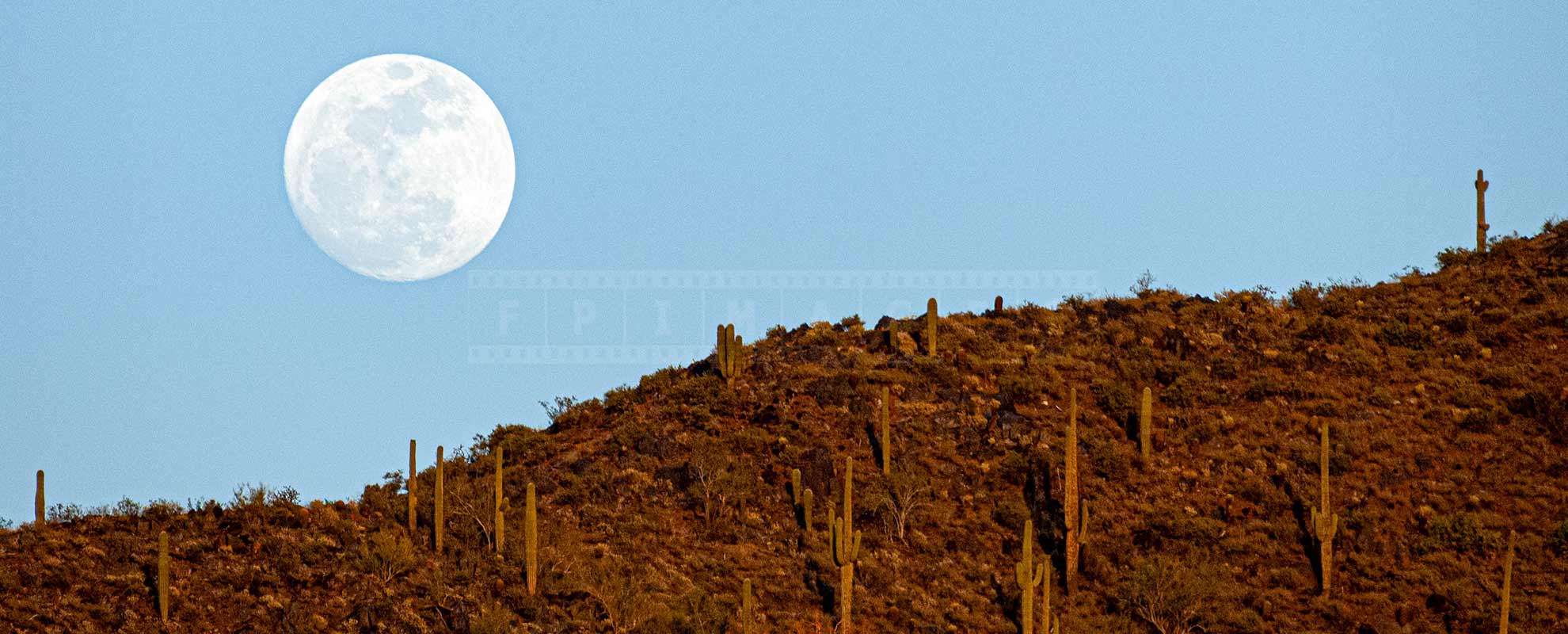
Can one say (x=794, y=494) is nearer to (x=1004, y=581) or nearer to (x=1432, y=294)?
(x=1004, y=581)

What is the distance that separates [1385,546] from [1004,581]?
8.37 m

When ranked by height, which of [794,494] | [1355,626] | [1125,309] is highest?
[1125,309]

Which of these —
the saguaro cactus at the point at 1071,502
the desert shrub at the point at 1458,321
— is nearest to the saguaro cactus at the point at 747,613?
the saguaro cactus at the point at 1071,502

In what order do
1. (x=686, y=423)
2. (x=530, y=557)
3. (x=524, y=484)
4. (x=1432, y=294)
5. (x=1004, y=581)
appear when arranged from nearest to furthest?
(x=530, y=557), (x=1004, y=581), (x=524, y=484), (x=686, y=423), (x=1432, y=294)

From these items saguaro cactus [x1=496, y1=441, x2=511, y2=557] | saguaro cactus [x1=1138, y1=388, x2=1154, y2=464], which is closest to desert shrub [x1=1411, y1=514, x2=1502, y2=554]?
saguaro cactus [x1=1138, y1=388, x2=1154, y2=464]

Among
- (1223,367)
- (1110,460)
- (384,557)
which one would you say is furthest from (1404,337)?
(384,557)

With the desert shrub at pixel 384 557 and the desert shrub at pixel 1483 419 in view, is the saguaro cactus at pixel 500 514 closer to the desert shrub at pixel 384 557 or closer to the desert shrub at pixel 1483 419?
the desert shrub at pixel 384 557

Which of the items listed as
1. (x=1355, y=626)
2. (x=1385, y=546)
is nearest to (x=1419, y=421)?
(x=1385, y=546)

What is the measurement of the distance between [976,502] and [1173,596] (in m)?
5.62

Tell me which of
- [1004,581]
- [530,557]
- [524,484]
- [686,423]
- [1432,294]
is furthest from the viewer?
[1432,294]

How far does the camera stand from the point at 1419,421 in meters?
40.3

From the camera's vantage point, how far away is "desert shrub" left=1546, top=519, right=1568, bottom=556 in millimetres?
34375

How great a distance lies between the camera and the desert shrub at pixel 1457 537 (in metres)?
34.8

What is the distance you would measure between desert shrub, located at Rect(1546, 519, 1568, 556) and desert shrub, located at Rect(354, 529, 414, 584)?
24117 mm
